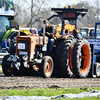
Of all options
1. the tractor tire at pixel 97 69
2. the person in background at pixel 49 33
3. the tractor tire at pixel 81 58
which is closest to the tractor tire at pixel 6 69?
the person in background at pixel 49 33

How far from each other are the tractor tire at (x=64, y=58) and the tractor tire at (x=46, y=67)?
33cm

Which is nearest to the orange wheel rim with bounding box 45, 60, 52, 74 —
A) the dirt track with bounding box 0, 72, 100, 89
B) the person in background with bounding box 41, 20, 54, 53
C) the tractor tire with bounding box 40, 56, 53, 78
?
the tractor tire with bounding box 40, 56, 53, 78

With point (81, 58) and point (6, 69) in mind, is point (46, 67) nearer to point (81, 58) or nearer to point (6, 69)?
point (6, 69)

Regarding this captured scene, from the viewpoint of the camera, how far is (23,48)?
447 inches

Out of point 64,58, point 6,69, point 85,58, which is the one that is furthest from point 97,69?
point 6,69

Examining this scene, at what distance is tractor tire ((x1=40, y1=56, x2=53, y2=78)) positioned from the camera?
10836 millimetres

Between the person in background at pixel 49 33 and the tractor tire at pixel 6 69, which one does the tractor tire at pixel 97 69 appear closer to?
the person in background at pixel 49 33

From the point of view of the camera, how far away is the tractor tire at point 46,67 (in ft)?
35.6

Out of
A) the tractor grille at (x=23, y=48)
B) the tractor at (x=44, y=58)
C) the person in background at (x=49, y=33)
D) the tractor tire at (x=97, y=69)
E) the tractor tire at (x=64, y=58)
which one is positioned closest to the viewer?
the tractor at (x=44, y=58)

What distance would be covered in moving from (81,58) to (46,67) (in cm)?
187

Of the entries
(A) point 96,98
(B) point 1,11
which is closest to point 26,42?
(A) point 96,98

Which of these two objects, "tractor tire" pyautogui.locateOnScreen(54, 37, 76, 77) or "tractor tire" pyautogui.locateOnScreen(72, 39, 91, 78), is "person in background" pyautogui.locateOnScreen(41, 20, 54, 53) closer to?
"tractor tire" pyautogui.locateOnScreen(54, 37, 76, 77)

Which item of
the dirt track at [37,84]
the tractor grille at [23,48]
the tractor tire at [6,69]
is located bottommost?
the dirt track at [37,84]

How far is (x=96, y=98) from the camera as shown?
6.80 m
